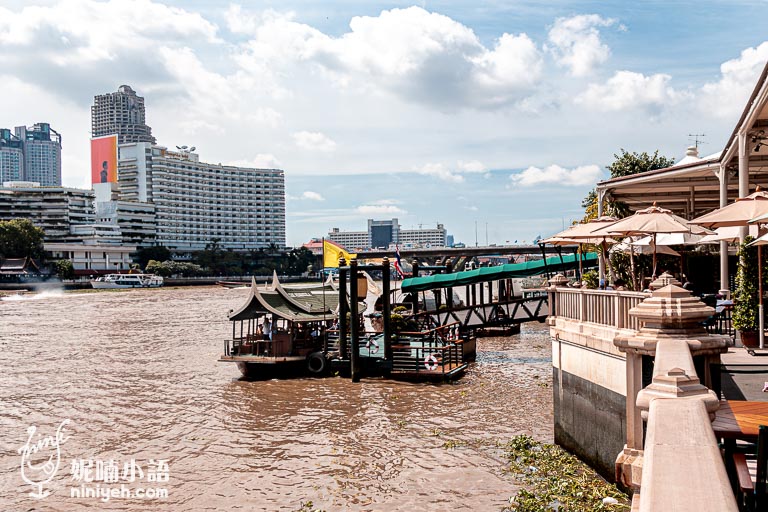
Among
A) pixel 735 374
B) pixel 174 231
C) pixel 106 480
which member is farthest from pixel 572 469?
pixel 174 231

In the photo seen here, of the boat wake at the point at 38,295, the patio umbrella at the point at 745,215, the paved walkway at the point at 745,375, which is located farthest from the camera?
the boat wake at the point at 38,295

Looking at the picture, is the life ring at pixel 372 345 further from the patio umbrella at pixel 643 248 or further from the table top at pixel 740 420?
the table top at pixel 740 420

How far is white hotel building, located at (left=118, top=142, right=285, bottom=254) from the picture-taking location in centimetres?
17138

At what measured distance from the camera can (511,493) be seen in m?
11.5

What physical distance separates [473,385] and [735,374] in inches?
463

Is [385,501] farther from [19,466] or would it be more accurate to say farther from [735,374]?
[19,466]

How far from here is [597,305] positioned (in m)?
11.0

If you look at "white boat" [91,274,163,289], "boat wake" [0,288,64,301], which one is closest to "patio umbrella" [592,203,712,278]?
"boat wake" [0,288,64,301]

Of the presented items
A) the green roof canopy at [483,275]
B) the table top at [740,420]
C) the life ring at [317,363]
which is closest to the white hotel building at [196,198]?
the green roof canopy at [483,275]

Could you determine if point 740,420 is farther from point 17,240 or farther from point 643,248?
point 17,240

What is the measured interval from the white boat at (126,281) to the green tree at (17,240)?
15.7 meters

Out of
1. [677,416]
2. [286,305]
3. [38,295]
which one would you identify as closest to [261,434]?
[286,305]

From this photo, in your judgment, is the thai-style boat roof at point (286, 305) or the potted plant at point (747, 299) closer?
the potted plant at point (747, 299)

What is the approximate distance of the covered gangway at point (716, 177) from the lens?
49.5 feet
